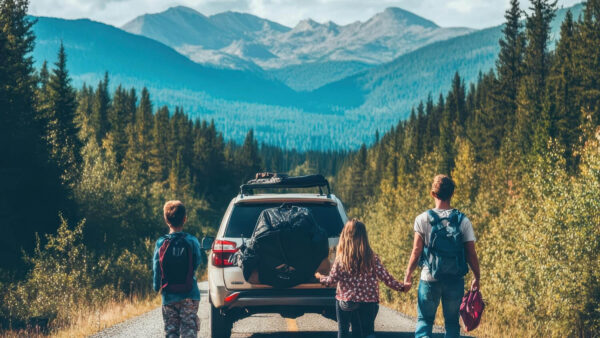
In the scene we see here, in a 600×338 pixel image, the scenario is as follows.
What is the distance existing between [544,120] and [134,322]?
131 ft

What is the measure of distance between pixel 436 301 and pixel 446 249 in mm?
595

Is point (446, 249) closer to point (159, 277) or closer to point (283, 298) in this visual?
point (283, 298)

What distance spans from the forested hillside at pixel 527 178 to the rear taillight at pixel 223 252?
5286 millimetres

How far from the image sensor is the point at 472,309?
264 inches

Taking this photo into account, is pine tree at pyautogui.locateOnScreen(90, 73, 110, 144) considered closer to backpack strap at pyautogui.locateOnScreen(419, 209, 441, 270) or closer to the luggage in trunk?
the luggage in trunk

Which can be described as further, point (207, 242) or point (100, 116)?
point (100, 116)

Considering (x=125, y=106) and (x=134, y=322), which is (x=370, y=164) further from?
(x=134, y=322)

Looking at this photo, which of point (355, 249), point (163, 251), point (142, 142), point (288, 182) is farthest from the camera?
point (142, 142)

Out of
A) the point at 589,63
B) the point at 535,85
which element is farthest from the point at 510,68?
the point at 589,63

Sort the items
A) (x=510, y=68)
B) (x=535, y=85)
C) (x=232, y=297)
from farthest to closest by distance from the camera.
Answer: (x=510, y=68) → (x=535, y=85) → (x=232, y=297)

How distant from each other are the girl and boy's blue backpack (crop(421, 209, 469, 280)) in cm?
50

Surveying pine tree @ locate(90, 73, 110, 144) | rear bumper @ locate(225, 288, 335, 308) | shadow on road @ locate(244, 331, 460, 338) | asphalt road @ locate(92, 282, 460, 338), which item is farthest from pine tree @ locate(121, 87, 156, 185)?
rear bumper @ locate(225, 288, 335, 308)

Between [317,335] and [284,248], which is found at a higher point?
[284,248]

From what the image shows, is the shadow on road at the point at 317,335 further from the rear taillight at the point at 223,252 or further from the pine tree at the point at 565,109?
the pine tree at the point at 565,109
